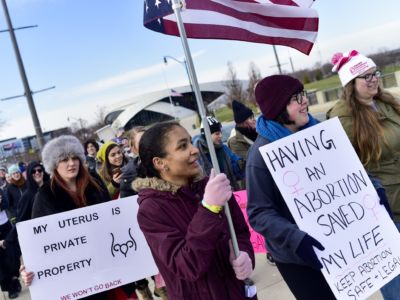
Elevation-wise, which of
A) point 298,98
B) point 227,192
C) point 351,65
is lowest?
point 227,192

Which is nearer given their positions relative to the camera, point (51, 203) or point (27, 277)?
point (27, 277)

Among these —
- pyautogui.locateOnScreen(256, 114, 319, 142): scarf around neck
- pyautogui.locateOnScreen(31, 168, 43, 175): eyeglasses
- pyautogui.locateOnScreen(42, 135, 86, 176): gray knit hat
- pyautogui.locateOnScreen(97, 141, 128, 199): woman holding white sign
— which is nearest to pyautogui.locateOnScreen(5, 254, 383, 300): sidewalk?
pyautogui.locateOnScreen(97, 141, 128, 199): woman holding white sign

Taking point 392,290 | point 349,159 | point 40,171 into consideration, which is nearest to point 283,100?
point 349,159

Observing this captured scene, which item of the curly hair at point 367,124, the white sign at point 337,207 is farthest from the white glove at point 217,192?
the curly hair at point 367,124

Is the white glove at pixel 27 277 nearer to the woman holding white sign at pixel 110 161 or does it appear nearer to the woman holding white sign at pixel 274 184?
the woman holding white sign at pixel 274 184

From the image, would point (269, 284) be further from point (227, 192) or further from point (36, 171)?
point (227, 192)

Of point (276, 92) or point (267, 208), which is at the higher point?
point (276, 92)

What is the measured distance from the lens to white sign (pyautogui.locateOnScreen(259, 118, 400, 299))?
2217 millimetres

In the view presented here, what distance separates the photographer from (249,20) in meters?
2.96

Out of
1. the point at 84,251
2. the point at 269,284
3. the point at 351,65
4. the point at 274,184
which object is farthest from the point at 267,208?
the point at 269,284

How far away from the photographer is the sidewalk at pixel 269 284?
411cm

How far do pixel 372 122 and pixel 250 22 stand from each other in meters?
1.06

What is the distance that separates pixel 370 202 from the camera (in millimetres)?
2451

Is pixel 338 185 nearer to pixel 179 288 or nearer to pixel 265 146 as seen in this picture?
pixel 265 146
